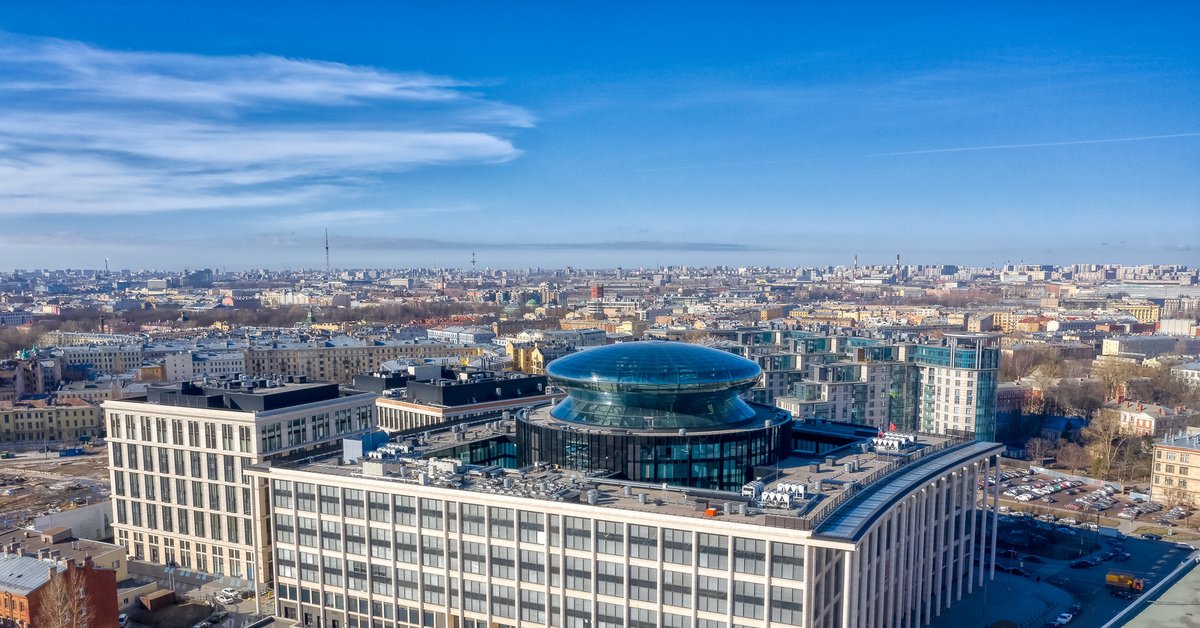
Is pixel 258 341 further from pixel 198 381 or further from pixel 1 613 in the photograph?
pixel 1 613

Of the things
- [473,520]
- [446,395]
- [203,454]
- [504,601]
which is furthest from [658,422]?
[203,454]

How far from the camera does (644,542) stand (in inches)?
1746

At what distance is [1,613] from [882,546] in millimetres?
52967

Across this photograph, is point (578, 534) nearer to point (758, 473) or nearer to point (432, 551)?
point (432, 551)

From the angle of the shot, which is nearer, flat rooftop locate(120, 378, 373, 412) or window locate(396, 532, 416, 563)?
window locate(396, 532, 416, 563)

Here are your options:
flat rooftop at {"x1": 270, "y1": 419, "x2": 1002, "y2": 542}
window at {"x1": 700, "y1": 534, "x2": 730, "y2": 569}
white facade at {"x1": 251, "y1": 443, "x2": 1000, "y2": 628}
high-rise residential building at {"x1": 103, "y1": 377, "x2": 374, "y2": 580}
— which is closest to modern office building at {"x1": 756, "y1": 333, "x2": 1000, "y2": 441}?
flat rooftop at {"x1": 270, "y1": 419, "x2": 1002, "y2": 542}

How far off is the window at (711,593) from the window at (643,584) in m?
2.38

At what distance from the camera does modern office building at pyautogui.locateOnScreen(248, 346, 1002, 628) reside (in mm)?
42781

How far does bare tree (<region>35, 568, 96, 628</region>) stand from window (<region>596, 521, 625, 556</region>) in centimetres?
3250

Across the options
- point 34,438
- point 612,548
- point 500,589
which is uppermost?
point 612,548

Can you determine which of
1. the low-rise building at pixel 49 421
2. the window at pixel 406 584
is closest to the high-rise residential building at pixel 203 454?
the window at pixel 406 584

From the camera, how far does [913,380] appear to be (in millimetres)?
113062

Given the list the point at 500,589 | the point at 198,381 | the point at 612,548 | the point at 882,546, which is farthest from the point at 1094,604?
the point at 198,381

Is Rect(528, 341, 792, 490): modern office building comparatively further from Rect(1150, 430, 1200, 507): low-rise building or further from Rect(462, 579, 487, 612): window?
Rect(1150, 430, 1200, 507): low-rise building
